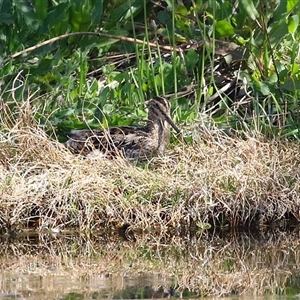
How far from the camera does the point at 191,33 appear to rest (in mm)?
9523

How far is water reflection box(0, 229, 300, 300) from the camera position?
19.0ft

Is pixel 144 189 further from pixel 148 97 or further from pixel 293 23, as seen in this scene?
pixel 293 23

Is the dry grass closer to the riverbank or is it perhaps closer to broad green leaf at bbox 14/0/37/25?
the riverbank

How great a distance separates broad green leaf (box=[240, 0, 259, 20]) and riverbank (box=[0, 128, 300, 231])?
5.20 ft

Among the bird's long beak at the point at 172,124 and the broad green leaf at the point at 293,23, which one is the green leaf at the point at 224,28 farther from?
the bird's long beak at the point at 172,124

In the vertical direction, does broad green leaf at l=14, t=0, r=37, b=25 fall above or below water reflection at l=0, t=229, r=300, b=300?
above

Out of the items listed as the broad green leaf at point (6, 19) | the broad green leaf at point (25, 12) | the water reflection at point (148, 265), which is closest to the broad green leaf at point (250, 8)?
the broad green leaf at point (25, 12)

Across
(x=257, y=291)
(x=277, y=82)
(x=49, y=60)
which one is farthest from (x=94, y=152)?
(x=257, y=291)

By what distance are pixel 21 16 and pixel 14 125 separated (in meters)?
1.28

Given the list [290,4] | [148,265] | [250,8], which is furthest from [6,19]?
[148,265]

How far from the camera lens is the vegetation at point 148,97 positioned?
23.9ft

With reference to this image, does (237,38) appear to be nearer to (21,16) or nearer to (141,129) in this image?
(141,129)

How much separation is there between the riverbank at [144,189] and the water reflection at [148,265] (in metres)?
Answer: 0.13

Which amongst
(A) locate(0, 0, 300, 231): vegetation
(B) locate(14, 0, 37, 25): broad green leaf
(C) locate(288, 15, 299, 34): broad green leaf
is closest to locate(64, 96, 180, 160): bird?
(A) locate(0, 0, 300, 231): vegetation
